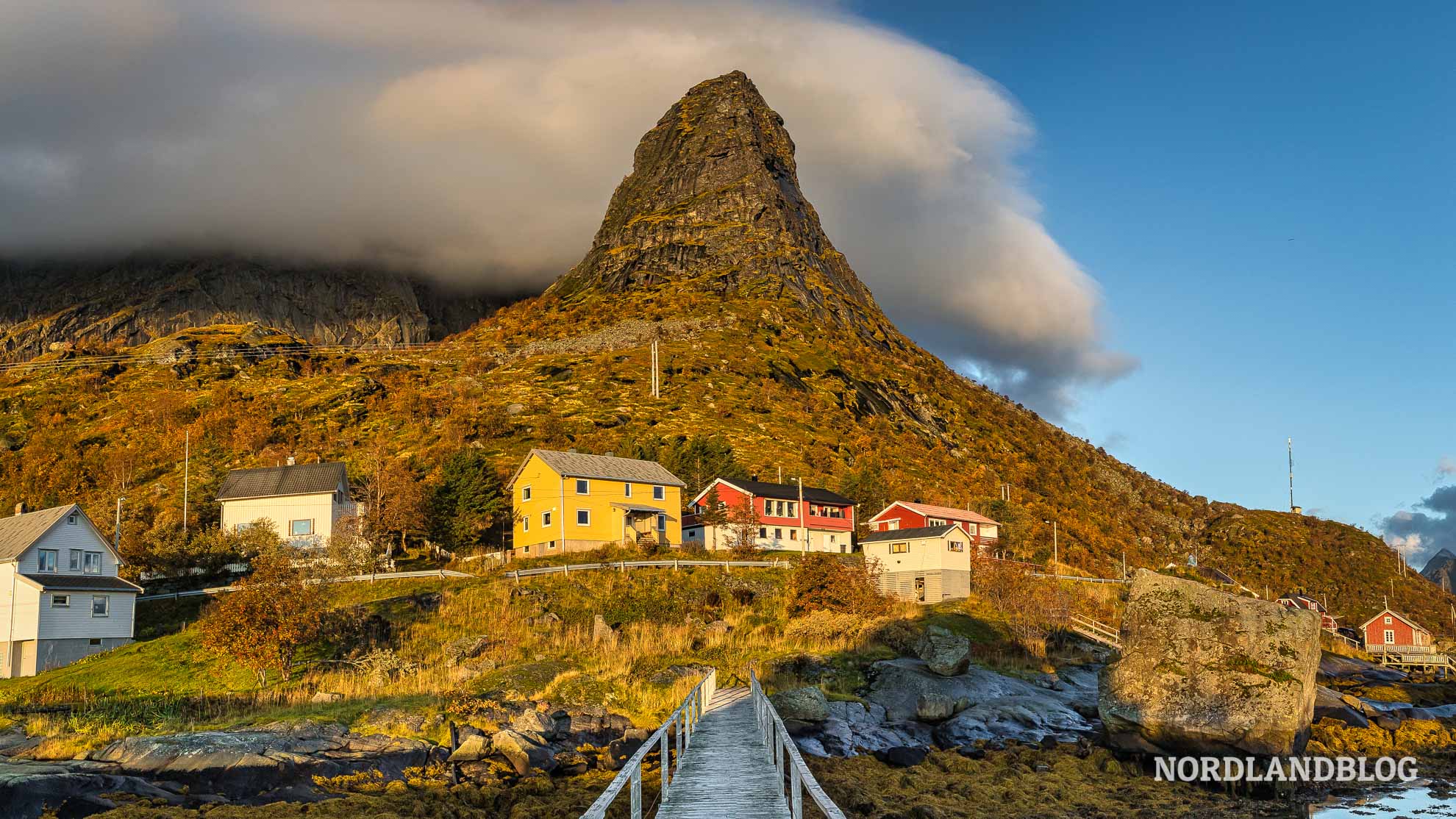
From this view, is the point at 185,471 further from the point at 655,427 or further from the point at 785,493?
the point at 785,493

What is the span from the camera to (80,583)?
166 feet

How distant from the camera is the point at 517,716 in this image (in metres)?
34.0

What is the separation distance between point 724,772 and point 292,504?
60531 mm

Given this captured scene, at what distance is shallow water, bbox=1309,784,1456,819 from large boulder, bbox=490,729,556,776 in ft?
67.2

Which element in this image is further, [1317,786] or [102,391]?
[102,391]

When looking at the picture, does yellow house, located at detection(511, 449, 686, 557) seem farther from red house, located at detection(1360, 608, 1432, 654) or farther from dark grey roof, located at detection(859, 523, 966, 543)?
red house, located at detection(1360, 608, 1432, 654)

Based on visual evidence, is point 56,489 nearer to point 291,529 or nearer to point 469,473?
point 291,529

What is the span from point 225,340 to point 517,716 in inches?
6822

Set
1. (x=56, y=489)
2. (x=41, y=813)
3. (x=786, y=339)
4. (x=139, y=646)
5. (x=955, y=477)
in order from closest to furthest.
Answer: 1. (x=41, y=813)
2. (x=139, y=646)
3. (x=56, y=489)
4. (x=955, y=477)
5. (x=786, y=339)

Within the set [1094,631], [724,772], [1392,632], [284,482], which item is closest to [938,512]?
[1094,631]

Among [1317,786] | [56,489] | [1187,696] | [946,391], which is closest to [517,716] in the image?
[1187,696]

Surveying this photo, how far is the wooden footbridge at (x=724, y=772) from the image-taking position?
1486 cm

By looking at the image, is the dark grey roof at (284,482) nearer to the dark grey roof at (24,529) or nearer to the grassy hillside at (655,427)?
the grassy hillside at (655,427)

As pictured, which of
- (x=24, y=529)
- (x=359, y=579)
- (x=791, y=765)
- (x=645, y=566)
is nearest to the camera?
(x=791, y=765)
